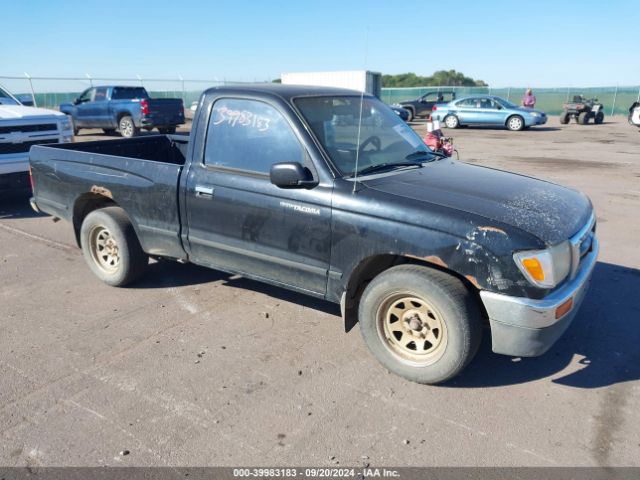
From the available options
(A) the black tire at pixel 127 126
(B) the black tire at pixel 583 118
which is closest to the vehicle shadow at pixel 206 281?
(A) the black tire at pixel 127 126

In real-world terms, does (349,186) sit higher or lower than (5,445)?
higher

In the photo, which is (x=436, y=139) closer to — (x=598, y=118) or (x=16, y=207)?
(x=16, y=207)

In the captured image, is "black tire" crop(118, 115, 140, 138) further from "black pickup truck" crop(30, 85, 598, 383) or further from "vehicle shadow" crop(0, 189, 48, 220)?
"black pickup truck" crop(30, 85, 598, 383)

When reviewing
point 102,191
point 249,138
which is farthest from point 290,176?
Answer: point 102,191

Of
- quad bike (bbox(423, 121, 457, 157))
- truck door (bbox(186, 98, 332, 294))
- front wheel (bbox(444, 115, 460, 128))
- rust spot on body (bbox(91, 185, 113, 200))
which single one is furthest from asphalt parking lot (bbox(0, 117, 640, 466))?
front wheel (bbox(444, 115, 460, 128))

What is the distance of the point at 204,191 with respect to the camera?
424 centimetres

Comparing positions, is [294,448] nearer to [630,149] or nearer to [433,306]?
[433,306]

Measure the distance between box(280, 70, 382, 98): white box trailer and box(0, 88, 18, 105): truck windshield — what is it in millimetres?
19955

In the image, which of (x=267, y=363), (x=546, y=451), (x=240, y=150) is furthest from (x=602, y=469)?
(x=240, y=150)

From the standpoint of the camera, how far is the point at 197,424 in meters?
3.11

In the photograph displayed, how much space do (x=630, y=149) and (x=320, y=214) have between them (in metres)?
16.2

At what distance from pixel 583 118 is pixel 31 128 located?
2591 centimetres

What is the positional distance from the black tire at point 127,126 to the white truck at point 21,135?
361 inches

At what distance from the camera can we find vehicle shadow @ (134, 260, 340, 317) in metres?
4.82
